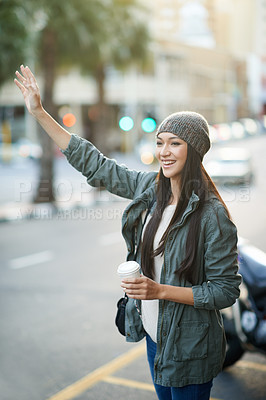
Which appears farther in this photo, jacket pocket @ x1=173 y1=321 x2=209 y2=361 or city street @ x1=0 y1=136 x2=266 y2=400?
city street @ x1=0 y1=136 x2=266 y2=400

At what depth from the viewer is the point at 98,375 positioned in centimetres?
461

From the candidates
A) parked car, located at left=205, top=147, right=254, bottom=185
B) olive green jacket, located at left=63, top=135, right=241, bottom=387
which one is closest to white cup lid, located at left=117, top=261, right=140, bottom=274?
olive green jacket, located at left=63, top=135, right=241, bottom=387

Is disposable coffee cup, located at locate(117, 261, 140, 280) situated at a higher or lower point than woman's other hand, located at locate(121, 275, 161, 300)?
higher

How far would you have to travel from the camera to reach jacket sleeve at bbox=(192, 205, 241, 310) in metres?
2.36

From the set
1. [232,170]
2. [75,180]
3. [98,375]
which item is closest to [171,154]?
[98,375]

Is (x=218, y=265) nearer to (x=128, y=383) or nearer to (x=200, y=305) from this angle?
(x=200, y=305)

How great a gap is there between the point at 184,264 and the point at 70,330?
3.72 m

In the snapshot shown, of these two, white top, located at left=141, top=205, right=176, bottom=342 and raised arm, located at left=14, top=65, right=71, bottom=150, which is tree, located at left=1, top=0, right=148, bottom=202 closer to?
raised arm, located at left=14, top=65, right=71, bottom=150

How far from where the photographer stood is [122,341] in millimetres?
5535

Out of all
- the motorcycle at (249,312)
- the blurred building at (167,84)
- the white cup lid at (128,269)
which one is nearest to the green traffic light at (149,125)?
the motorcycle at (249,312)

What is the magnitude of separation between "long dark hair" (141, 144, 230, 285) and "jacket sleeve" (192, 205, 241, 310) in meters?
0.06

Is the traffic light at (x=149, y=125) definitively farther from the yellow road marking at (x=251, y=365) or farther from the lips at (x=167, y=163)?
the lips at (x=167, y=163)

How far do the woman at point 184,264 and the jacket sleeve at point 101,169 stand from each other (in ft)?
0.58

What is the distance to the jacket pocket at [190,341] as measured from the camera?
2.44 meters
